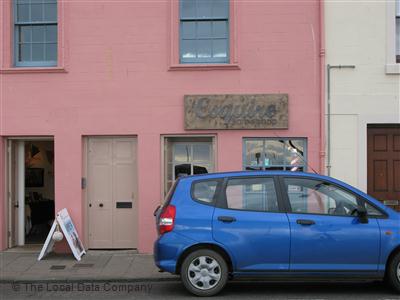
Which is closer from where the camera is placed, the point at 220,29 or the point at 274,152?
the point at 274,152

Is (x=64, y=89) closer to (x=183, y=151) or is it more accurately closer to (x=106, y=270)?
(x=183, y=151)

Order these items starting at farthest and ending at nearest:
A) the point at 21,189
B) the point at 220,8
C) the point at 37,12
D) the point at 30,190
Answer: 1. the point at 30,190
2. the point at 21,189
3. the point at 37,12
4. the point at 220,8

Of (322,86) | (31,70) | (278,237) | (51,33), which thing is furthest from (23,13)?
(278,237)

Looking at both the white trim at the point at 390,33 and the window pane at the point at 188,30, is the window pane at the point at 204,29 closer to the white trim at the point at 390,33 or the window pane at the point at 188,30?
the window pane at the point at 188,30

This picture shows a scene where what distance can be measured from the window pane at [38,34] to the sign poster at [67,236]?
3420 millimetres

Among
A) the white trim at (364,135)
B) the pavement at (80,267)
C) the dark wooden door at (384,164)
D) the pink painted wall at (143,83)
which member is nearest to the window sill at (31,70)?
the pink painted wall at (143,83)

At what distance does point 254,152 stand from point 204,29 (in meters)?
2.60

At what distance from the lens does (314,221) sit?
6828mm

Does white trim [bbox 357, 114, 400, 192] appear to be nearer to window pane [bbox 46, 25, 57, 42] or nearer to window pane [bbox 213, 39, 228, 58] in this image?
window pane [bbox 213, 39, 228, 58]

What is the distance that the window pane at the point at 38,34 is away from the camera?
34.5ft

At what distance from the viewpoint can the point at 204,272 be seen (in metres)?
6.87

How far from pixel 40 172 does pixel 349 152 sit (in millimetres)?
6728

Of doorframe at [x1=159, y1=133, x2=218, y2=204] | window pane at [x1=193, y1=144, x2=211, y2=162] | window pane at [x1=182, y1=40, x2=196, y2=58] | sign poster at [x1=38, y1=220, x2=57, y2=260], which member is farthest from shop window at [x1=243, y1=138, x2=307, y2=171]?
sign poster at [x1=38, y1=220, x2=57, y2=260]

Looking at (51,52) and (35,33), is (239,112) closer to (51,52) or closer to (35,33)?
(51,52)
